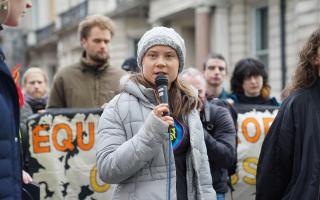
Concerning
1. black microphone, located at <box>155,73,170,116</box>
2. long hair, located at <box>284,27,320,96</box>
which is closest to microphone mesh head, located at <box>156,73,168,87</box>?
black microphone, located at <box>155,73,170,116</box>

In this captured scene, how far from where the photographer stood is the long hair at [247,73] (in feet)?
18.0

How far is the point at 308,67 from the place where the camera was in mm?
3406

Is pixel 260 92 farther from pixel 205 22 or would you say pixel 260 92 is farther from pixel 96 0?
pixel 96 0

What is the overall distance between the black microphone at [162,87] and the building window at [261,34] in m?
13.5

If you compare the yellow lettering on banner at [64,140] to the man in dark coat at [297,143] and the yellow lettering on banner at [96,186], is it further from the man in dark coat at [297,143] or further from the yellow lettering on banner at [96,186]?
the man in dark coat at [297,143]

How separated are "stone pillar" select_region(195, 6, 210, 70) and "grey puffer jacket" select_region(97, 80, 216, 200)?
13.8 metres

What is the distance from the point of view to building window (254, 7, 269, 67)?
53.0 feet

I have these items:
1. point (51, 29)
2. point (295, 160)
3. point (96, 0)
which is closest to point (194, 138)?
point (295, 160)

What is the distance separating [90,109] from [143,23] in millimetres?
19435

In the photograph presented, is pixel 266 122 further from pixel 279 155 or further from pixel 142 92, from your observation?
pixel 142 92

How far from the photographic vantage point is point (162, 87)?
9.40 ft

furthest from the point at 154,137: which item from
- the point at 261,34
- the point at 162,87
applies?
the point at 261,34

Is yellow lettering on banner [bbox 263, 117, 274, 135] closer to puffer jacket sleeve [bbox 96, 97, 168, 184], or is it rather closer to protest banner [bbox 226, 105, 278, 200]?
protest banner [bbox 226, 105, 278, 200]

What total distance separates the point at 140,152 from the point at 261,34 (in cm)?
1415
